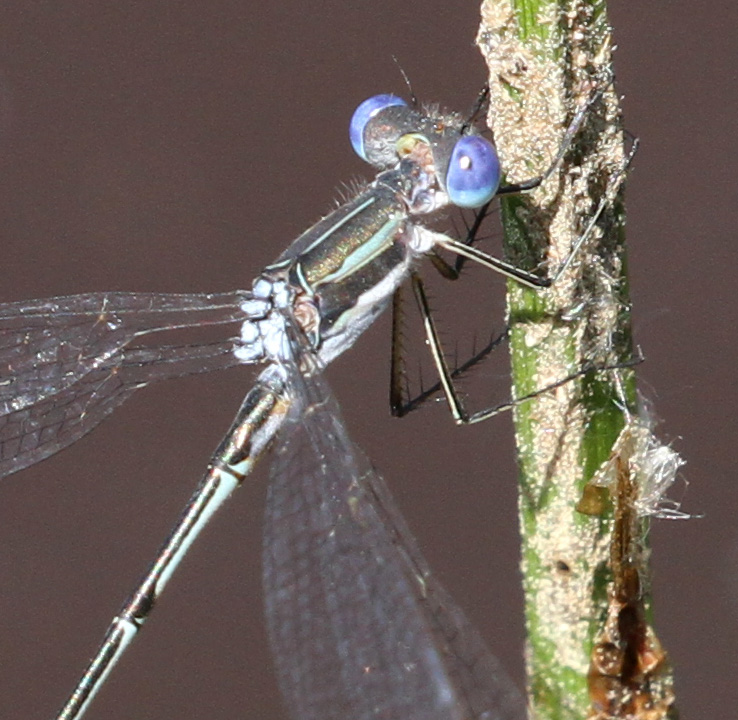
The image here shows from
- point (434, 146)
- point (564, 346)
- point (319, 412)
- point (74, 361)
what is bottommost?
point (564, 346)

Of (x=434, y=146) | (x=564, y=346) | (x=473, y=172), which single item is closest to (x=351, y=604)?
(x=564, y=346)

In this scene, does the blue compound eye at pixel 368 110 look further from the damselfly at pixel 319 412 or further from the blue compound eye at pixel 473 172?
the blue compound eye at pixel 473 172

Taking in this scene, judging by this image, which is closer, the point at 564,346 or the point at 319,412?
the point at 564,346

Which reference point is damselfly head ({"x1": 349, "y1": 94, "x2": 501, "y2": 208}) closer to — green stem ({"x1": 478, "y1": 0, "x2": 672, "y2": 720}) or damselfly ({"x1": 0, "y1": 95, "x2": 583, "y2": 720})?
damselfly ({"x1": 0, "y1": 95, "x2": 583, "y2": 720})

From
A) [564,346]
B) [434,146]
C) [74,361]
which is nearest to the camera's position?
[564,346]

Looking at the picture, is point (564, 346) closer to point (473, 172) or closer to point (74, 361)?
point (473, 172)

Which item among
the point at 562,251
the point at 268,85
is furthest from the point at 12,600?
the point at 562,251

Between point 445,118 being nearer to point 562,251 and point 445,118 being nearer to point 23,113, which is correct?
point 562,251
